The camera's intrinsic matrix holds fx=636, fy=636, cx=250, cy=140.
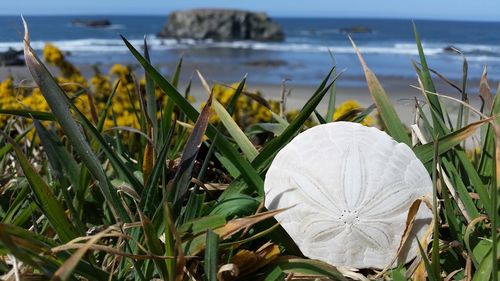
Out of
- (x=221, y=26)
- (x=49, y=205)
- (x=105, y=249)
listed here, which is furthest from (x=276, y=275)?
(x=221, y=26)

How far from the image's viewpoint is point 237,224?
3.39 feet

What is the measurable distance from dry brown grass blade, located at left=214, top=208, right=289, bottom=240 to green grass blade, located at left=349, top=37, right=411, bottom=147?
494mm

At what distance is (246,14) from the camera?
179 ft

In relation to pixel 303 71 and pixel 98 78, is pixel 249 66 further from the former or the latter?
pixel 98 78

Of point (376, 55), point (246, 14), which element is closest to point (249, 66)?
point (376, 55)

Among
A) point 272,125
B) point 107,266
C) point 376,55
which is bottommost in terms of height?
point 376,55

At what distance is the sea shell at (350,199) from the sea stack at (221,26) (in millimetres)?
51195

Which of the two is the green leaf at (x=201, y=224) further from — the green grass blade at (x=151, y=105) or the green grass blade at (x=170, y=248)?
the green grass blade at (x=151, y=105)

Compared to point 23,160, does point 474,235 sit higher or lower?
lower

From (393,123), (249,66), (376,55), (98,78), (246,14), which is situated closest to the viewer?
(393,123)

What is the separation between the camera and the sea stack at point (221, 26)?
52875mm

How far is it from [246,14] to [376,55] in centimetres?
2430

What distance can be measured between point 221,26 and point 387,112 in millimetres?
53108

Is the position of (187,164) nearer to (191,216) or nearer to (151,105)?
(191,216)
